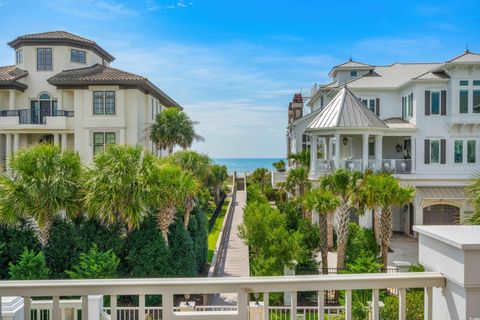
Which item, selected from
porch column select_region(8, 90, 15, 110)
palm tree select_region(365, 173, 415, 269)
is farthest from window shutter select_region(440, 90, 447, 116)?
porch column select_region(8, 90, 15, 110)

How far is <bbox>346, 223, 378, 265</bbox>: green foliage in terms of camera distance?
59.3 feet

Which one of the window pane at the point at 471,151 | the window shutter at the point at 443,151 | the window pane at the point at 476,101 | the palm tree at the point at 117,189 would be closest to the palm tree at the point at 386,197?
the palm tree at the point at 117,189

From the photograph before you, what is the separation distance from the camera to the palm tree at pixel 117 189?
13766 mm

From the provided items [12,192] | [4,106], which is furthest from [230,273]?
[4,106]

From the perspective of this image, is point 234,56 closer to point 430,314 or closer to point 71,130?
point 71,130

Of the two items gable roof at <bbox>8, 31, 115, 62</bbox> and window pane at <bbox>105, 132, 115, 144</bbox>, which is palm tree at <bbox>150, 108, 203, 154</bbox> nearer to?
window pane at <bbox>105, 132, 115, 144</bbox>

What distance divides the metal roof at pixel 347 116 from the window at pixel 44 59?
19.9 m

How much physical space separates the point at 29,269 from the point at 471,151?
2562 cm

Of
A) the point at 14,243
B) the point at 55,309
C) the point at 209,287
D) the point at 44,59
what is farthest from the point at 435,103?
the point at 44,59

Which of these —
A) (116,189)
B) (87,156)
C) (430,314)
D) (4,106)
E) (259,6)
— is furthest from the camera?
(4,106)

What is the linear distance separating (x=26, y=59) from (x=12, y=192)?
19.3 m

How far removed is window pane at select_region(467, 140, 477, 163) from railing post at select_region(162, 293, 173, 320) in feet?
89.8

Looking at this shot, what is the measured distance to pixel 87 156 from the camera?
27.3 m

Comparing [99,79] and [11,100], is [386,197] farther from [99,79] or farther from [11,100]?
[11,100]
